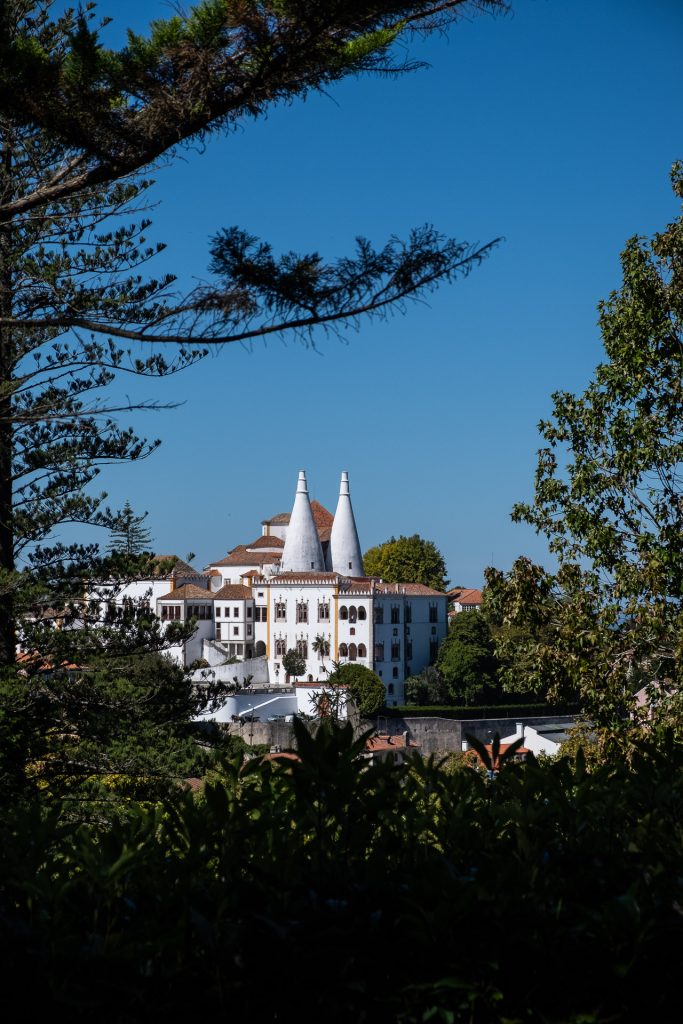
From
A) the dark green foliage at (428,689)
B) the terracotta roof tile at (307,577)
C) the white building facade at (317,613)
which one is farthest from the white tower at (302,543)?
the dark green foliage at (428,689)

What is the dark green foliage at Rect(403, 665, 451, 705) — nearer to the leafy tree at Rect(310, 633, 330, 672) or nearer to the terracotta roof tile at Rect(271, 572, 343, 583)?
the leafy tree at Rect(310, 633, 330, 672)

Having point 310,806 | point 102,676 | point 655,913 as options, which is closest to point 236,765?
point 310,806

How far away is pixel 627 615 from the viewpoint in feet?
32.2

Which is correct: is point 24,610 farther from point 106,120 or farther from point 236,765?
point 236,765

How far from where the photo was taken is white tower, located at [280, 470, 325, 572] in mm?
69562

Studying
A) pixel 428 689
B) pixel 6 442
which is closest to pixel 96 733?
pixel 6 442

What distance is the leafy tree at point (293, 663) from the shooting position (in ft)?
211

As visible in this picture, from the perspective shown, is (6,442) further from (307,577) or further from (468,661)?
(307,577)

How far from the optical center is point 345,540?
235 ft

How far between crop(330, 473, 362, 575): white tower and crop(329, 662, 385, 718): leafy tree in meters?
13.1

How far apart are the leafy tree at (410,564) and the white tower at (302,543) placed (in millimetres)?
5368

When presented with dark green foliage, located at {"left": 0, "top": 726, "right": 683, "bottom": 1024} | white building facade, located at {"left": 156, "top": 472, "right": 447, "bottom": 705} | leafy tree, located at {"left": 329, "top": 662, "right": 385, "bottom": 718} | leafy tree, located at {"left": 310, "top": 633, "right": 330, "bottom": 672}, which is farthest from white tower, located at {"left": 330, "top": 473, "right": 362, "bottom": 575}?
dark green foliage, located at {"left": 0, "top": 726, "right": 683, "bottom": 1024}

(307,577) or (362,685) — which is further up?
(307,577)

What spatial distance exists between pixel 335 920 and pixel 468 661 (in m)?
60.7
